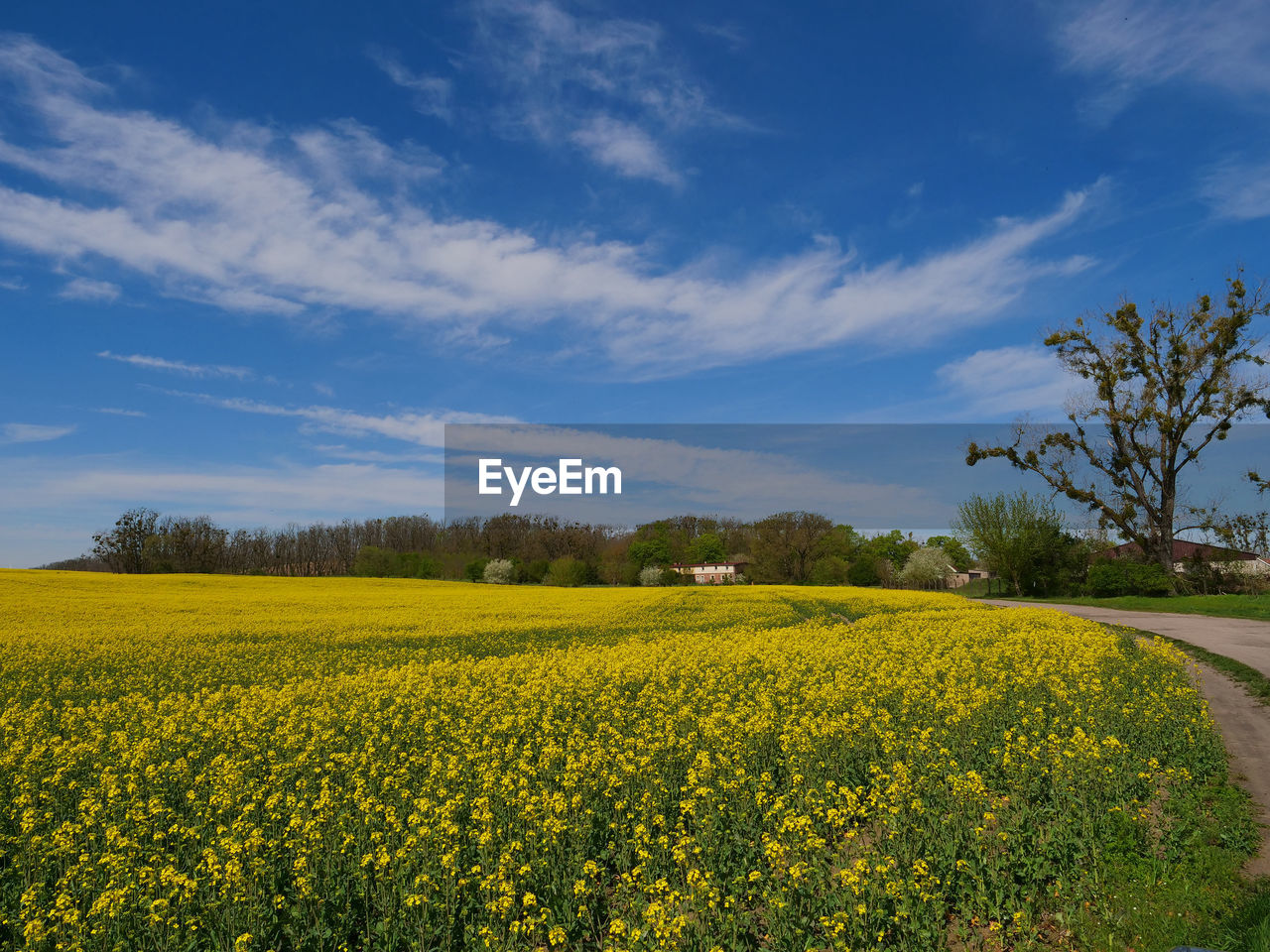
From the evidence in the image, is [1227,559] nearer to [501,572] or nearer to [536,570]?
[536,570]

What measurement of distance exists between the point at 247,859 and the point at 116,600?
34.6 m

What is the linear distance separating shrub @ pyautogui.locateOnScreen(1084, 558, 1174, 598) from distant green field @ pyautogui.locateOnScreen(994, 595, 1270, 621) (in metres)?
1.48

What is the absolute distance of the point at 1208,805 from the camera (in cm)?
871

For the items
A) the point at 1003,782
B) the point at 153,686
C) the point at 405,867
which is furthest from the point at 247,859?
the point at 153,686

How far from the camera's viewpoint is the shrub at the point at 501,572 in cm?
8100

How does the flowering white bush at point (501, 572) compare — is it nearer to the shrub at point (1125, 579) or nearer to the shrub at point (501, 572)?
the shrub at point (501, 572)

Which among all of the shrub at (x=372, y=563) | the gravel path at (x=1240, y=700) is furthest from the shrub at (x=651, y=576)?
the gravel path at (x=1240, y=700)

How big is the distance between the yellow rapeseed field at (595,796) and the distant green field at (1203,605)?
2425 centimetres

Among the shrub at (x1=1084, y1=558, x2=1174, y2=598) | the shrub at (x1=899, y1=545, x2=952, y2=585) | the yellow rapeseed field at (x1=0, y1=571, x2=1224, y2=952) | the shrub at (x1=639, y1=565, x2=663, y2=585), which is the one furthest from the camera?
the shrub at (x1=639, y1=565, x2=663, y2=585)

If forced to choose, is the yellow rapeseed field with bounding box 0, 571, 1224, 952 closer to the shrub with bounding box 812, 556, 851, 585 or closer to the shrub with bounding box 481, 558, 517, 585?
the shrub with bounding box 812, 556, 851, 585

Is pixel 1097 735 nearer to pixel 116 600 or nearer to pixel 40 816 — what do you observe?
pixel 40 816

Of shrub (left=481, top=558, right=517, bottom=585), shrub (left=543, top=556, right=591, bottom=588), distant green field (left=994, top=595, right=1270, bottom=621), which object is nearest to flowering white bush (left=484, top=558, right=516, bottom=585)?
shrub (left=481, top=558, right=517, bottom=585)

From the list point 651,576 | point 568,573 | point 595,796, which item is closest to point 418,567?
point 568,573

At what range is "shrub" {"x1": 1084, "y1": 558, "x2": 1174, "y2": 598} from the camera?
46.8 meters
